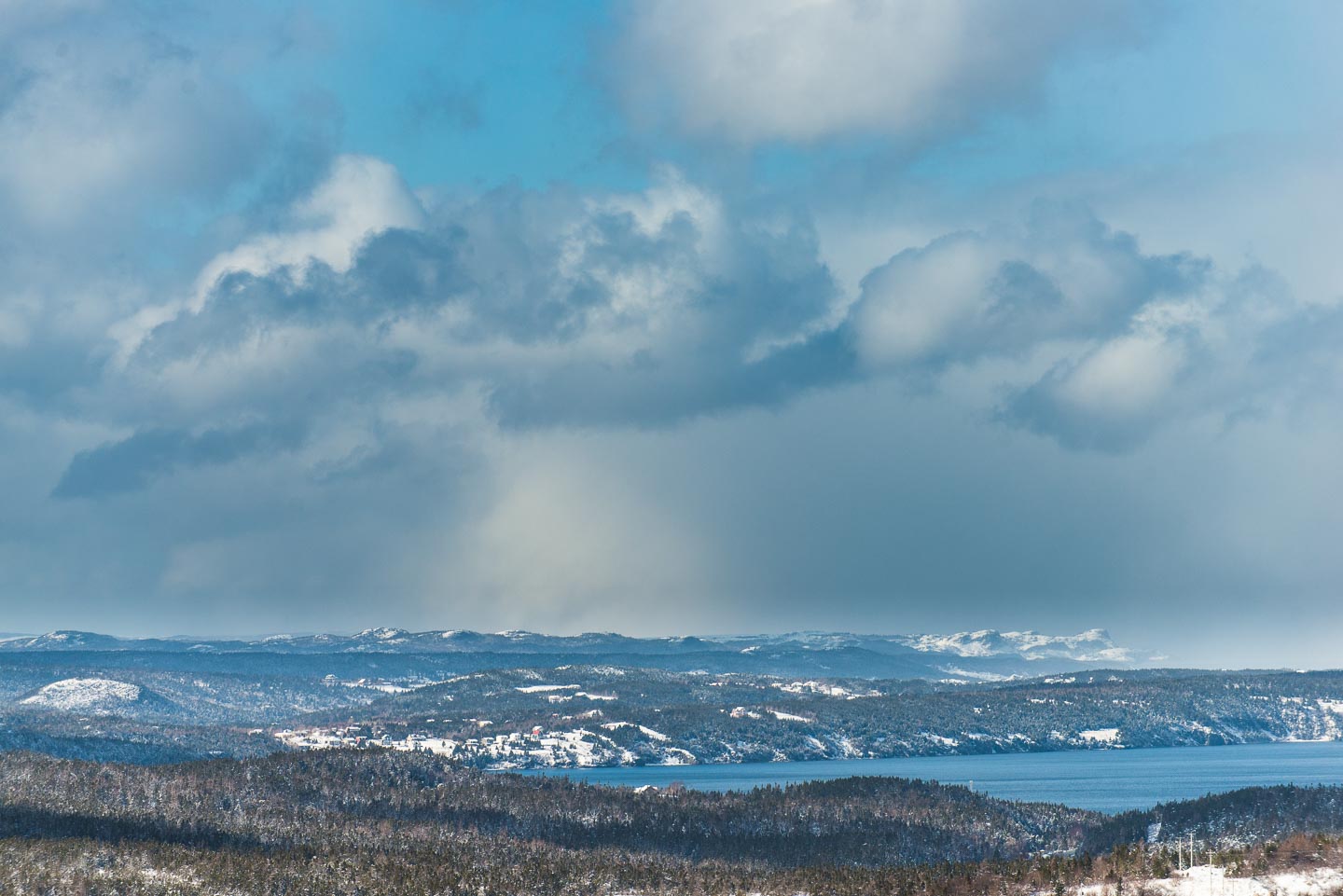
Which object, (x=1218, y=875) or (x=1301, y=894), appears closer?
(x=1301, y=894)
